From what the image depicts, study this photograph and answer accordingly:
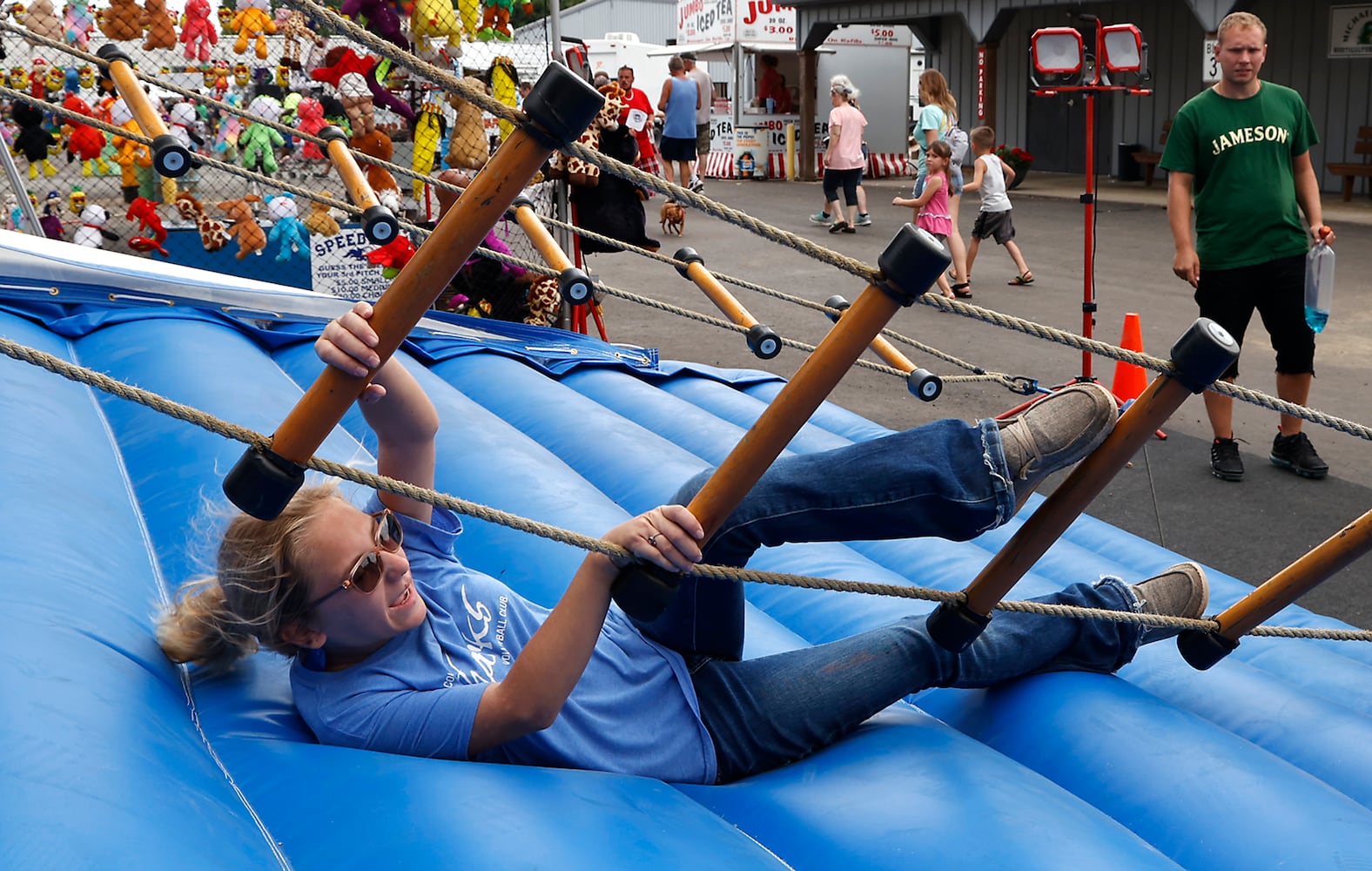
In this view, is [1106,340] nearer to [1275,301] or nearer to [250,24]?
[1275,301]

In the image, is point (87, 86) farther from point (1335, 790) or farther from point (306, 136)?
point (1335, 790)

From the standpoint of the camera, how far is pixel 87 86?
8234 millimetres

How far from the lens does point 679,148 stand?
46.2 feet

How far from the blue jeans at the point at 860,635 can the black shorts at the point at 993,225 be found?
7.25 meters

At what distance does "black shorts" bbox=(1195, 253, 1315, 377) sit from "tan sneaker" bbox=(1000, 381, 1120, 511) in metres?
3.56

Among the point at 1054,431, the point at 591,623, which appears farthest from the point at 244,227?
the point at 1054,431

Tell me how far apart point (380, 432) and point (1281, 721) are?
65.7 inches

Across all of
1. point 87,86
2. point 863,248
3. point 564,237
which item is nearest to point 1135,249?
point 863,248

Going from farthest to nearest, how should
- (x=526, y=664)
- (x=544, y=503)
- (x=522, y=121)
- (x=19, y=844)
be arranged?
(x=544, y=503) → (x=526, y=664) → (x=522, y=121) → (x=19, y=844)

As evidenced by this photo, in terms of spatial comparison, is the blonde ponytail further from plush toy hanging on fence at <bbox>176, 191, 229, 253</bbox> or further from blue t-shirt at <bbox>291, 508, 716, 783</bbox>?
plush toy hanging on fence at <bbox>176, 191, 229, 253</bbox>

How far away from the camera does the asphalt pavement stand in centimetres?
461

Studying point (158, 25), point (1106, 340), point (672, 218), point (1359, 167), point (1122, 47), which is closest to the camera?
point (1122, 47)

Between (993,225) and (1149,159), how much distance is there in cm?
819

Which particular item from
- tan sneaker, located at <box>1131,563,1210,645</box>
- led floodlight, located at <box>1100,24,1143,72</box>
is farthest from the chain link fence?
tan sneaker, located at <box>1131,563,1210,645</box>
